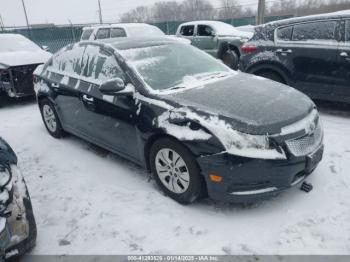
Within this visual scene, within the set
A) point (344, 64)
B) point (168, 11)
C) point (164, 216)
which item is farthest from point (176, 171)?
point (168, 11)

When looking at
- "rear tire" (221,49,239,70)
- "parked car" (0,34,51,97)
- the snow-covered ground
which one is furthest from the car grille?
"rear tire" (221,49,239,70)

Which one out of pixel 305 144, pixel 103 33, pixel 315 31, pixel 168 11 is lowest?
pixel 168 11

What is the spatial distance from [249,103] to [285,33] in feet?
10.5

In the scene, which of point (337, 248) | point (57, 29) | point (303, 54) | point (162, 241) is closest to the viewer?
point (337, 248)

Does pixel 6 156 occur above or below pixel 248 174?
above

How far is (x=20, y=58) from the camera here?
292 inches

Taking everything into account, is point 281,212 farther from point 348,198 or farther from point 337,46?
point 337,46

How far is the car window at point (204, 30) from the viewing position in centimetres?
1162

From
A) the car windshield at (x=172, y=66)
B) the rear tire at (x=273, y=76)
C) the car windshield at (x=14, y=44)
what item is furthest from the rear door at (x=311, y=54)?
the car windshield at (x=14, y=44)

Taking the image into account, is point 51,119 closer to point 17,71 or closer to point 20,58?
point 17,71

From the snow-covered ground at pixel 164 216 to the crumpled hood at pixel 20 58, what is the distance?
148 inches

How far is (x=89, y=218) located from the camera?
10.5ft

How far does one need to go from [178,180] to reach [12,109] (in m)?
5.64

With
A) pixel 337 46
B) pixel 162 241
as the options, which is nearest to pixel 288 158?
pixel 162 241
